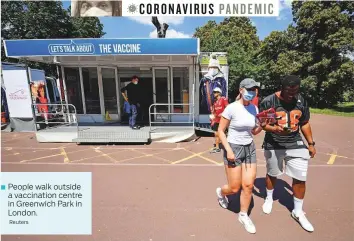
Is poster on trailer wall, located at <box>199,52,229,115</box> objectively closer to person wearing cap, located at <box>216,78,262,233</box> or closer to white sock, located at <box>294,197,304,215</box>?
person wearing cap, located at <box>216,78,262,233</box>

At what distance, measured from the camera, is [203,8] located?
2615 mm

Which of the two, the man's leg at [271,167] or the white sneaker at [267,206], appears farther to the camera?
the white sneaker at [267,206]

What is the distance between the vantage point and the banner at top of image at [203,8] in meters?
2.57

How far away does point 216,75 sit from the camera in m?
8.26

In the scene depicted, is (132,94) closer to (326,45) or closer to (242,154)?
(242,154)

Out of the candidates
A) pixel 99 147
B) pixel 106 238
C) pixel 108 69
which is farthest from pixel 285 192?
pixel 108 69

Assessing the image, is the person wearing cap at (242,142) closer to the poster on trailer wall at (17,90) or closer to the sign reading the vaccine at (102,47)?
the sign reading the vaccine at (102,47)

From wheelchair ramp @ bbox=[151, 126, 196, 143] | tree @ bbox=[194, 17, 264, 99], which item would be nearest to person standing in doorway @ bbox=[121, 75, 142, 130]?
wheelchair ramp @ bbox=[151, 126, 196, 143]

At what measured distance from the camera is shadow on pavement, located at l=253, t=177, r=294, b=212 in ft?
10.9

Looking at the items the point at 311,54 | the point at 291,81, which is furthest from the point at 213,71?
the point at 311,54

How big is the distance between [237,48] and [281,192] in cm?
1767

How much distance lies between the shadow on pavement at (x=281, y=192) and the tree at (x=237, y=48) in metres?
14.4

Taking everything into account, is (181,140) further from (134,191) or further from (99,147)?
(134,191)

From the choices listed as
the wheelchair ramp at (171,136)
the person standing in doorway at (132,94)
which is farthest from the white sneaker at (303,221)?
the person standing in doorway at (132,94)
